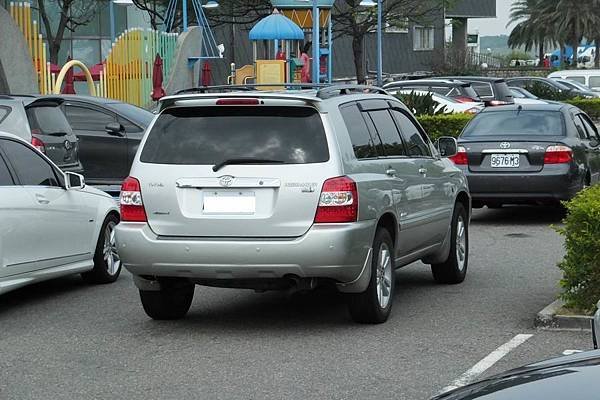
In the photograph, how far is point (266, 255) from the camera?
8.46m

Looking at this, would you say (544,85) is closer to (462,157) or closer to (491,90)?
(491,90)

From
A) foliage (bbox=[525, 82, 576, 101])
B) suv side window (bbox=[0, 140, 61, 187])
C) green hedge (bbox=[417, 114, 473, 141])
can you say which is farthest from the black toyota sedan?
foliage (bbox=[525, 82, 576, 101])

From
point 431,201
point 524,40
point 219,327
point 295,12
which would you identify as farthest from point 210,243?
point 524,40

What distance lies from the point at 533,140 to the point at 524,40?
8759 centimetres

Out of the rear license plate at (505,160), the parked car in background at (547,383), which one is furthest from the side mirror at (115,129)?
the parked car in background at (547,383)

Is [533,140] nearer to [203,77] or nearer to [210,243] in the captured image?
[210,243]

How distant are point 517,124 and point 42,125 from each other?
5.97 meters

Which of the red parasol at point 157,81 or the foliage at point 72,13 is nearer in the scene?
the red parasol at point 157,81

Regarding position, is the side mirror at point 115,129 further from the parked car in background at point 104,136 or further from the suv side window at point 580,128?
the suv side window at point 580,128

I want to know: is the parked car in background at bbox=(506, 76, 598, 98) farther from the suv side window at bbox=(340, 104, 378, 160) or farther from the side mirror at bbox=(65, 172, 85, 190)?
the suv side window at bbox=(340, 104, 378, 160)

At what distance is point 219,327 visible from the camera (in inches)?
367

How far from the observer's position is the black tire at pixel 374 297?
8984 mm

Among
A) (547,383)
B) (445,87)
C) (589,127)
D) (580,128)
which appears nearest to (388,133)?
(547,383)

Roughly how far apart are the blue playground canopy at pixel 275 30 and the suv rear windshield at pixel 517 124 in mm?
24252
